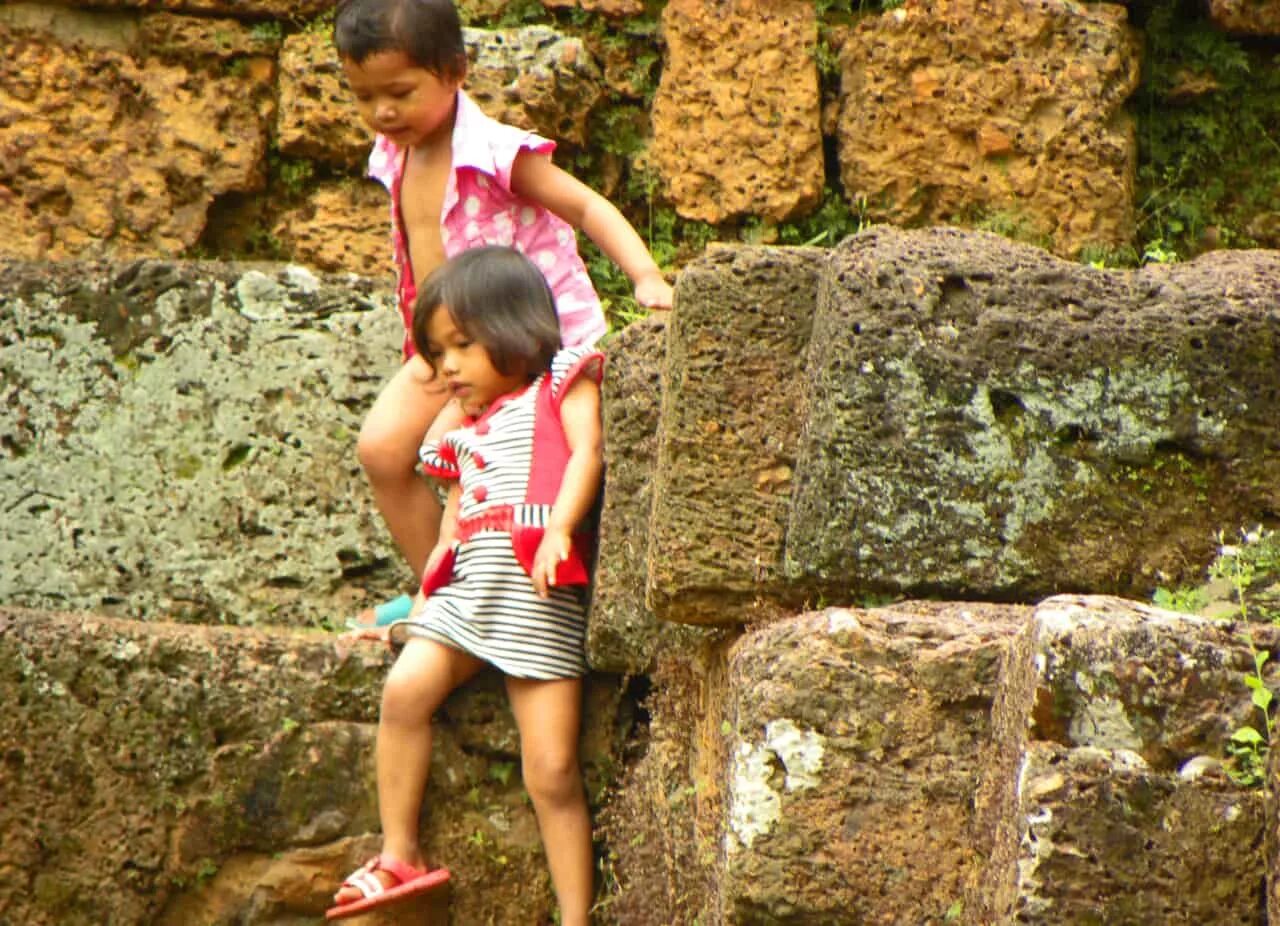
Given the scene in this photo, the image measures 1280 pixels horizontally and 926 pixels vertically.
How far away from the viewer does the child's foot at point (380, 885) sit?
132 inches

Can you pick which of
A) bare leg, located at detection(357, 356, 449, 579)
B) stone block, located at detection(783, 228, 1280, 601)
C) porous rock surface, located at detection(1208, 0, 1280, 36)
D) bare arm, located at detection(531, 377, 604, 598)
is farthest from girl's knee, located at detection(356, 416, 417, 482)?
A: porous rock surface, located at detection(1208, 0, 1280, 36)

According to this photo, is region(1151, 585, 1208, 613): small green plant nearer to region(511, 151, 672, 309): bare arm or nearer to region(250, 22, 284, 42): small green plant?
region(511, 151, 672, 309): bare arm

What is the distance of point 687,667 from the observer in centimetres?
318

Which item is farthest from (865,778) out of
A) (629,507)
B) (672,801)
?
(629,507)

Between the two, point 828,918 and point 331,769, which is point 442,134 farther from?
point 828,918

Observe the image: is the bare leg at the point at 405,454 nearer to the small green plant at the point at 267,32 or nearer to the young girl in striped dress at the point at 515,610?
the young girl in striped dress at the point at 515,610

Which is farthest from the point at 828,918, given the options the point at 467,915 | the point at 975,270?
the point at 467,915

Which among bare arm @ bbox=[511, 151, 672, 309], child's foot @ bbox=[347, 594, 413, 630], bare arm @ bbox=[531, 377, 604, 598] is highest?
bare arm @ bbox=[511, 151, 672, 309]

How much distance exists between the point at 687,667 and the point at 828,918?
0.84m

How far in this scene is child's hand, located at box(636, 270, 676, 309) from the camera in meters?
3.56

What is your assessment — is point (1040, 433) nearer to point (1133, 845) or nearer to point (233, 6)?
point (1133, 845)

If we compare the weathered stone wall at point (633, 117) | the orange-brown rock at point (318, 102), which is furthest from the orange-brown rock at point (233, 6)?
the orange-brown rock at point (318, 102)

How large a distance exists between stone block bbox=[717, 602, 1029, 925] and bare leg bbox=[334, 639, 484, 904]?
3.70ft

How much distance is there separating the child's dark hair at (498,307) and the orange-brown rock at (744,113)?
105 cm
